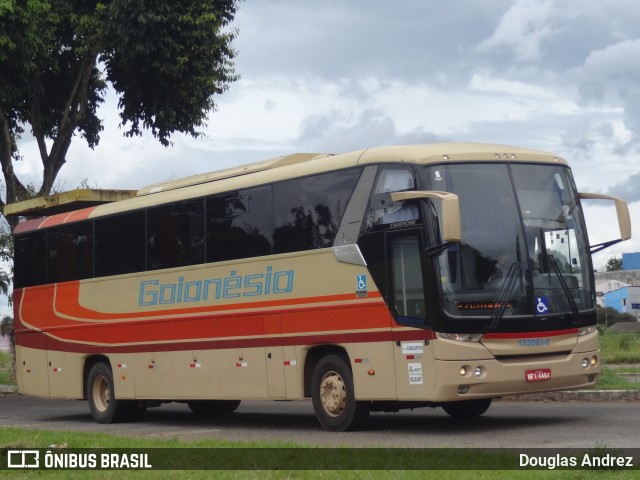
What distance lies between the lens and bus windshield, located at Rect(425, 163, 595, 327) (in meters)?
14.4

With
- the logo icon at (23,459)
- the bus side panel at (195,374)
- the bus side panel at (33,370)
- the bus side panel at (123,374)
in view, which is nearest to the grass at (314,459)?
the logo icon at (23,459)

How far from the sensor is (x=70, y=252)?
21.9 metres

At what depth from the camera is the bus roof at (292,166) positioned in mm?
14977

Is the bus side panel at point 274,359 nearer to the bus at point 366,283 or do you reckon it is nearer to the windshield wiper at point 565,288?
the bus at point 366,283

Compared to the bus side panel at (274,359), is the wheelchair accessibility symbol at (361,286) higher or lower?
higher

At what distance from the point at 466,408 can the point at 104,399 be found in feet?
24.0

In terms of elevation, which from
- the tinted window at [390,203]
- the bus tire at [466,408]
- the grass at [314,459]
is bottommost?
the grass at [314,459]

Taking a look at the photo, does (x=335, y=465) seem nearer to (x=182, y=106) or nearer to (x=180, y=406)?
(x=180, y=406)

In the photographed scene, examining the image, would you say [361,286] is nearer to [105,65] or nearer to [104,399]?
[104,399]

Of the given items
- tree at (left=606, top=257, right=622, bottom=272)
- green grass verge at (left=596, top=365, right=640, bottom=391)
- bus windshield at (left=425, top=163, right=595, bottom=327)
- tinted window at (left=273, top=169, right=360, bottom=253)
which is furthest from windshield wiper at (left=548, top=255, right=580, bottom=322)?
tree at (left=606, top=257, right=622, bottom=272)

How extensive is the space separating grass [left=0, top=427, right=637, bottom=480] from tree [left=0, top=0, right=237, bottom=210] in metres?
16.5

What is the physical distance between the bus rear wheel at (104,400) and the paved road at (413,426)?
301 mm

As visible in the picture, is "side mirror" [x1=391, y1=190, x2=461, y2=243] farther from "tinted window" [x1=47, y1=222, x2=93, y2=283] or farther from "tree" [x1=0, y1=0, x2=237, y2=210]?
"tree" [x1=0, y1=0, x2=237, y2=210]

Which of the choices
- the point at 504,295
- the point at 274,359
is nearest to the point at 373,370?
the point at 504,295
